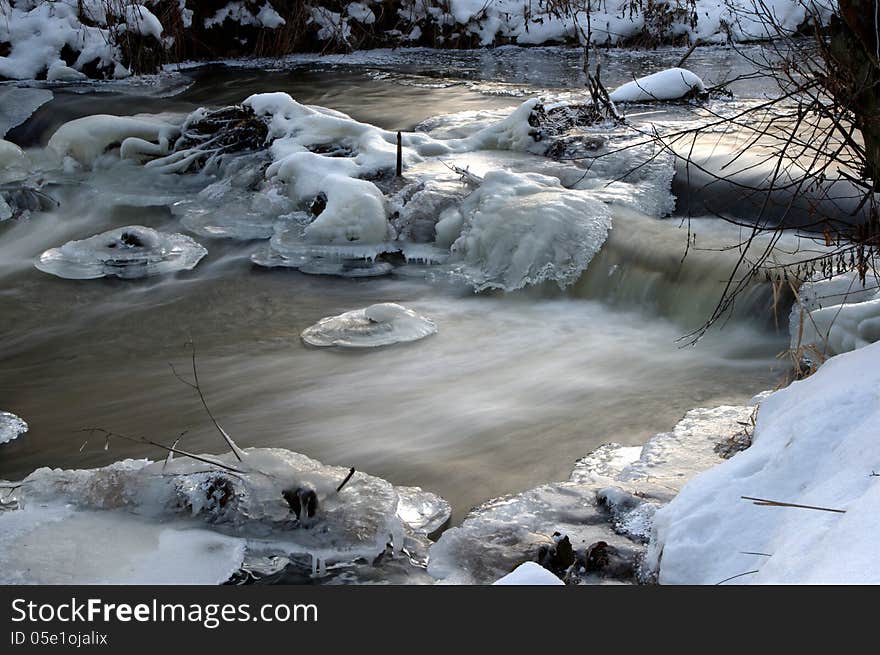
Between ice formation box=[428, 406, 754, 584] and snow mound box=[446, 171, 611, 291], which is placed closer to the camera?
ice formation box=[428, 406, 754, 584]

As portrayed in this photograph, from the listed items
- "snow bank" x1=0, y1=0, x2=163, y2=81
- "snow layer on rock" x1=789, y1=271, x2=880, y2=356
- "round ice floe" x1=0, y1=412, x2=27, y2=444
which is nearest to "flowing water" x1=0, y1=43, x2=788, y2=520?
"round ice floe" x1=0, y1=412, x2=27, y2=444

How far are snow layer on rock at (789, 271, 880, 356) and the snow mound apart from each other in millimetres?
1992

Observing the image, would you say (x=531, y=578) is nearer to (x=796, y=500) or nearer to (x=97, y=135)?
(x=796, y=500)

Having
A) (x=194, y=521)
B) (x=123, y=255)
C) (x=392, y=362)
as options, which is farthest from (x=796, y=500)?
(x=123, y=255)

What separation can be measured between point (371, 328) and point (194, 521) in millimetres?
2330

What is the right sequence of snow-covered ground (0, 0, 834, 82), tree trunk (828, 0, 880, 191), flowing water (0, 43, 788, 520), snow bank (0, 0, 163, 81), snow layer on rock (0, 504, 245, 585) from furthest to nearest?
snow-covered ground (0, 0, 834, 82)
snow bank (0, 0, 163, 81)
flowing water (0, 43, 788, 520)
tree trunk (828, 0, 880, 191)
snow layer on rock (0, 504, 245, 585)

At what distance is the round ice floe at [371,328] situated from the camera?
539 centimetres

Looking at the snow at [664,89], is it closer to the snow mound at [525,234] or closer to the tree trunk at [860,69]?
the snow mound at [525,234]

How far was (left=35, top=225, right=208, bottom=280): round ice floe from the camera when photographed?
22.1 ft

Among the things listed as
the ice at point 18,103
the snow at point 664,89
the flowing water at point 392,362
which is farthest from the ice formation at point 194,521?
the ice at point 18,103

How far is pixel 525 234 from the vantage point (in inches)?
253

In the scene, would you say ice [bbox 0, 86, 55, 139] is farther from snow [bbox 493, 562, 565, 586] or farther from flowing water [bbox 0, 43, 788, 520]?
snow [bbox 493, 562, 565, 586]

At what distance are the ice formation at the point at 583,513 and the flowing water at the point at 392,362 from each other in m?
0.20

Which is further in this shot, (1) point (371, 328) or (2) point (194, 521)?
(1) point (371, 328)
